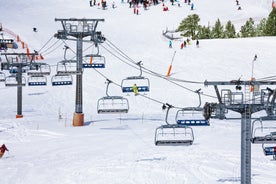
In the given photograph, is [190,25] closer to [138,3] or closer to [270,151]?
[138,3]

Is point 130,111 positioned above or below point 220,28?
below

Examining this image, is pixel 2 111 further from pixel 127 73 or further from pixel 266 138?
pixel 266 138

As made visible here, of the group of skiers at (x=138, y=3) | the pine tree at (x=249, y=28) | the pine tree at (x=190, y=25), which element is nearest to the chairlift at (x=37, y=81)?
the pine tree at (x=190, y=25)

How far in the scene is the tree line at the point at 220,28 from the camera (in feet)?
195

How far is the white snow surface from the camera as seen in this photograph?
20938 millimetres

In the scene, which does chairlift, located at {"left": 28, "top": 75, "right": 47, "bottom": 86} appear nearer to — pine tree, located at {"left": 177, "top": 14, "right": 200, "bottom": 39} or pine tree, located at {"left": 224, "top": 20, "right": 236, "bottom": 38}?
pine tree, located at {"left": 177, "top": 14, "right": 200, "bottom": 39}

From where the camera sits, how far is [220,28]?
6431 cm

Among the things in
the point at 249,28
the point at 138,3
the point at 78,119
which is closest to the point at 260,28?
the point at 249,28

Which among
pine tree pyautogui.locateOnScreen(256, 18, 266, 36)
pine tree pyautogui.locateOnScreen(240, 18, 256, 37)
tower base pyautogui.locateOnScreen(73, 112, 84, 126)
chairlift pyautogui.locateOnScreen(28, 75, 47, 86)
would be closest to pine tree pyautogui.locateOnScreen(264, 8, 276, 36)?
pine tree pyautogui.locateOnScreen(256, 18, 266, 36)

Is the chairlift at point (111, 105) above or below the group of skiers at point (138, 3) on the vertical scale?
below

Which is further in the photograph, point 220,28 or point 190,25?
point 220,28

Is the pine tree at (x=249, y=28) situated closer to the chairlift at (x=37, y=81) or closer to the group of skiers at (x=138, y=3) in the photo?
the group of skiers at (x=138, y=3)

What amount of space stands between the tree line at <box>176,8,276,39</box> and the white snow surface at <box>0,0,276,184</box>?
1.50m

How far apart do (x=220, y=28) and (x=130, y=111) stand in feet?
103
